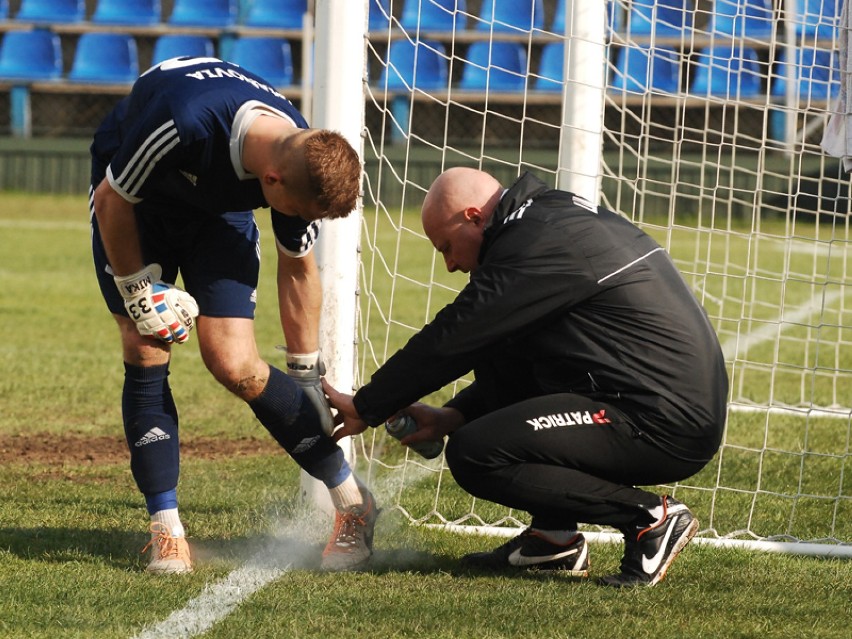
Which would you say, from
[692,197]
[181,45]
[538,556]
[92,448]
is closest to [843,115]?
[692,197]

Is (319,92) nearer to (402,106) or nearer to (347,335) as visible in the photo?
(347,335)

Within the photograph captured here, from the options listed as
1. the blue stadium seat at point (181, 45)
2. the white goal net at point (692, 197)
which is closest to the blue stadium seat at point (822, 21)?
the white goal net at point (692, 197)

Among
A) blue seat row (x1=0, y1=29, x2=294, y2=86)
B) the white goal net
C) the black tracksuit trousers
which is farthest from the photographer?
blue seat row (x1=0, y1=29, x2=294, y2=86)

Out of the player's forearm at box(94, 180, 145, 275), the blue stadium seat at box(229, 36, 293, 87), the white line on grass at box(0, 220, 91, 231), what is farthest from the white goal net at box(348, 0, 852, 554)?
the white line on grass at box(0, 220, 91, 231)

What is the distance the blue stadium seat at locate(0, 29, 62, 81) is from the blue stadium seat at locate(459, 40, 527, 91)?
701cm

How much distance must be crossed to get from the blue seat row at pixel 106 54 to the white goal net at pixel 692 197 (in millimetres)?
2115

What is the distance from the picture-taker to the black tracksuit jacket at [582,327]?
11.7 feet

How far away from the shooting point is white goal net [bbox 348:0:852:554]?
5098mm

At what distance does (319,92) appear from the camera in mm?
4559

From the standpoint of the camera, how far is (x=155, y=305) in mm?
3758

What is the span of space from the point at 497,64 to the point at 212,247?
50.0ft

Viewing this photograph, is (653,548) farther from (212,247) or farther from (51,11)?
(51,11)

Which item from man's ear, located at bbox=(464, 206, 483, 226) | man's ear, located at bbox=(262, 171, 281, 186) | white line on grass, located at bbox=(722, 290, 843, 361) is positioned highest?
man's ear, located at bbox=(262, 171, 281, 186)

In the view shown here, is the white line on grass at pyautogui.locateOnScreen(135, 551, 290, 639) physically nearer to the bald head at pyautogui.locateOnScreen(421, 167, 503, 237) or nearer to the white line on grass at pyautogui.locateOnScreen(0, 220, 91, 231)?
the bald head at pyautogui.locateOnScreen(421, 167, 503, 237)
